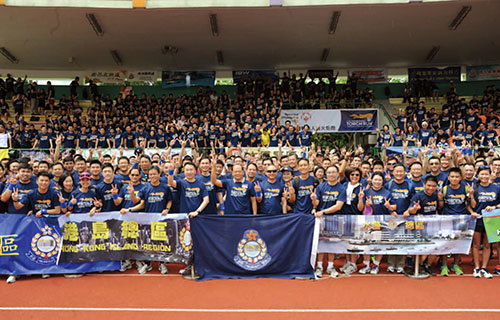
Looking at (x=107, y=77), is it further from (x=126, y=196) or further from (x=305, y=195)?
(x=305, y=195)

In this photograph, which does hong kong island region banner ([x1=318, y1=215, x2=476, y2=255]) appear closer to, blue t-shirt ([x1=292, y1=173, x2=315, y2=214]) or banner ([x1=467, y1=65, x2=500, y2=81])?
blue t-shirt ([x1=292, y1=173, x2=315, y2=214])

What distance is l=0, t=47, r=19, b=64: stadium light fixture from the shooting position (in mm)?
24047

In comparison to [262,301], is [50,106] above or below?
above

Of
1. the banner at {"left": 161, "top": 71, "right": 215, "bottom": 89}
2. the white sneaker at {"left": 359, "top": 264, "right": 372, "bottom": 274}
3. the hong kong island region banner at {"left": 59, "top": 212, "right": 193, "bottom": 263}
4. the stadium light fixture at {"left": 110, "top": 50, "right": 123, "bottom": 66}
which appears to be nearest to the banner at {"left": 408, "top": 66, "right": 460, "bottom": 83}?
the banner at {"left": 161, "top": 71, "right": 215, "bottom": 89}

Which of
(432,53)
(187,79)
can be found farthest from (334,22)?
(187,79)

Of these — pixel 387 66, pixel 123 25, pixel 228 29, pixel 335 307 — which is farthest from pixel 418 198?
pixel 387 66

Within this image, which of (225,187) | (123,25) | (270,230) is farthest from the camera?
(123,25)

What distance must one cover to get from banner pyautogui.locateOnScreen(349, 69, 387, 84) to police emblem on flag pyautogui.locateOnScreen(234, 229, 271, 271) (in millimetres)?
22667

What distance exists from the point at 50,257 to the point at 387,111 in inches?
817

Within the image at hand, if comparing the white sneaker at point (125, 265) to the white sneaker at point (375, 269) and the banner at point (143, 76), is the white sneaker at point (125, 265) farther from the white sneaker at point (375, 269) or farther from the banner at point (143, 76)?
the banner at point (143, 76)

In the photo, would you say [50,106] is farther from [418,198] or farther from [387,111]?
[418,198]

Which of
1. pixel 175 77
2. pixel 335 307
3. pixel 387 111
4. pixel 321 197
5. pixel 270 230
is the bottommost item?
pixel 335 307

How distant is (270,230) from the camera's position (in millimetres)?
6879

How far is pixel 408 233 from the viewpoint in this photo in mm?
6938
